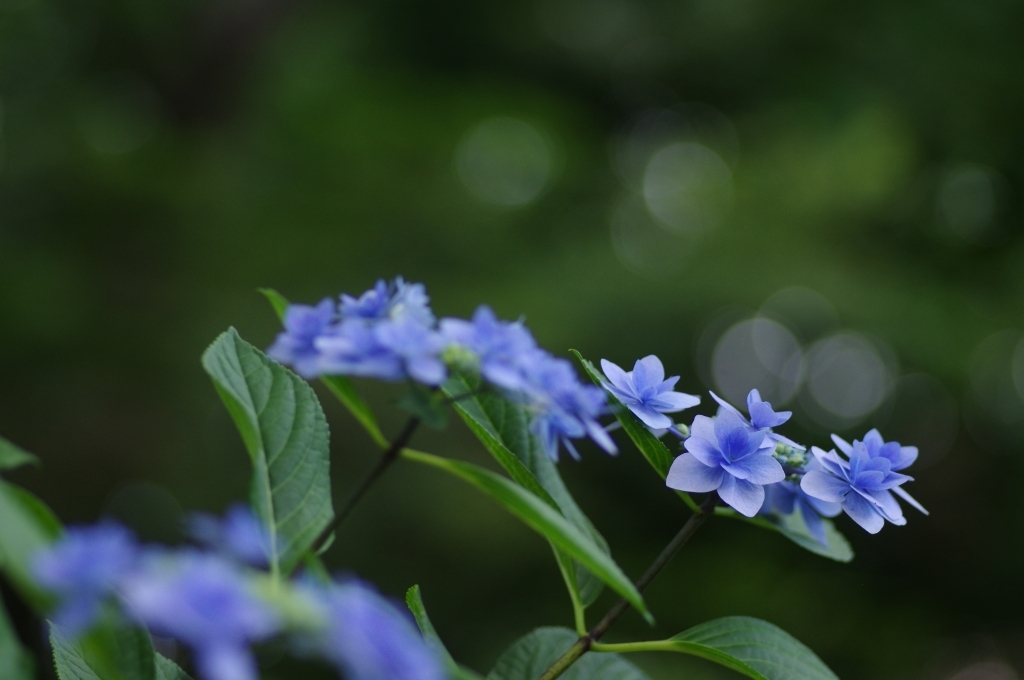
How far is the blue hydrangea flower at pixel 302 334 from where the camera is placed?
1.32ft

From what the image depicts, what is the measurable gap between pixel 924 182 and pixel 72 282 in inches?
158

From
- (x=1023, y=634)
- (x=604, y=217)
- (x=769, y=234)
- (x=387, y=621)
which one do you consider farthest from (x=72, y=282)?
(x=1023, y=634)

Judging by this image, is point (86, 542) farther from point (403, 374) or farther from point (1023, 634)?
point (1023, 634)

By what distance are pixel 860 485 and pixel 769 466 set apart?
0.07m

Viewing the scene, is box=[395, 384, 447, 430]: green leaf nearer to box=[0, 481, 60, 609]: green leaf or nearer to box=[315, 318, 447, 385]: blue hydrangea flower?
box=[315, 318, 447, 385]: blue hydrangea flower

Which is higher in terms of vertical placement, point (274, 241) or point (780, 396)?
point (780, 396)

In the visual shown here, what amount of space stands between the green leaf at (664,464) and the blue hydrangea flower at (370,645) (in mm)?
210

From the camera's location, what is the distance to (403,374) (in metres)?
0.38

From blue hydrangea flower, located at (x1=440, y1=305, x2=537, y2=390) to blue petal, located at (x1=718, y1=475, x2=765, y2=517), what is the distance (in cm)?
17

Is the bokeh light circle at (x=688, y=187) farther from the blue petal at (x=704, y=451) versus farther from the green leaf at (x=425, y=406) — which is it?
the green leaf at (x=425, y=406)

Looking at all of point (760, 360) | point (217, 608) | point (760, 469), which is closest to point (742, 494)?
point (760, 469)

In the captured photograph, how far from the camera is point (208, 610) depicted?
257 millimetres

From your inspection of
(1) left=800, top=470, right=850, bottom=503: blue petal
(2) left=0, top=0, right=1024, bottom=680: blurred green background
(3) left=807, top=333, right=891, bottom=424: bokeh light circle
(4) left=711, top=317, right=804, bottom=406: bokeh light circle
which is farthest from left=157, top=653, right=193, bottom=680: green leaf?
(3) left=807, top=333, right=891, bottom=424: bokeh light circle

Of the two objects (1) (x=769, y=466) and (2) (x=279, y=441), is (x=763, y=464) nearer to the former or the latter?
(1) (x=769, y=466)
